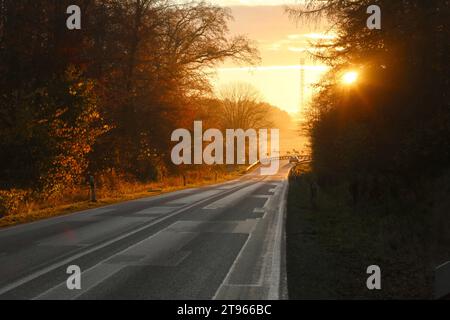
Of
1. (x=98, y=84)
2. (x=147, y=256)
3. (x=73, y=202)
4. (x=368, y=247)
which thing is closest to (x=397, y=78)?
(x=368, y=247)

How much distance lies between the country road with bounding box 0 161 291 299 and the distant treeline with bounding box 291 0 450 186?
3.87 meters

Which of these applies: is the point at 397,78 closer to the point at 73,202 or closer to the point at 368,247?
the point at 368,247

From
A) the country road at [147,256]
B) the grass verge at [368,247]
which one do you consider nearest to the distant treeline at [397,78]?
the grass verge at [368,247]

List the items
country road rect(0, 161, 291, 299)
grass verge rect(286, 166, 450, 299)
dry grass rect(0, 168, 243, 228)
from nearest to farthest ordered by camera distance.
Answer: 1. country road rect(0, 161, 291, 299)
2. grass verge rect(286, 166, 450, 299)
3. dry grass rect(0, 168, 243, 228)

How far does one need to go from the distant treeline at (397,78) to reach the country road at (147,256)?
3.87m

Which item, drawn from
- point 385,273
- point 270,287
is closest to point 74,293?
point 270,287

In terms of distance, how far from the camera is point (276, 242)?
37.6ft

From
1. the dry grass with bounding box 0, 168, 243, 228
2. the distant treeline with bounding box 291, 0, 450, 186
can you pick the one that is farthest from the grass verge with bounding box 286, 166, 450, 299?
the dry grass with bounding box 0, 168, 243, 228

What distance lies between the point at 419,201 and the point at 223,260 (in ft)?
24.0

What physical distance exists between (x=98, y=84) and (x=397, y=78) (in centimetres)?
1633

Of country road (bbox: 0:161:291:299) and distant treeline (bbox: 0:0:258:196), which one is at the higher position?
distant treeline (bbox: 0:0:258:196)

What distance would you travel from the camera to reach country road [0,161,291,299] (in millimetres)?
7152

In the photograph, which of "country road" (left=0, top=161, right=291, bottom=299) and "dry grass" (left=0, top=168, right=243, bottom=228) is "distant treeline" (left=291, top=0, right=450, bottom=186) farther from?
"dry grass" (left=0, top=168, right=243, bottom=228)
